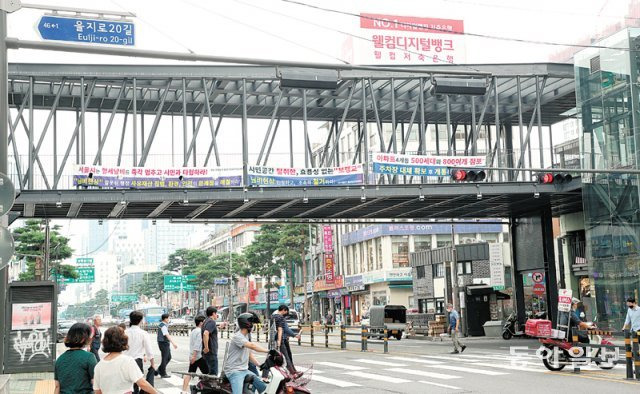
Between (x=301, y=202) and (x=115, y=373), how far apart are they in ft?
88.3

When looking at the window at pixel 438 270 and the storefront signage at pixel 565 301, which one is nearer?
the storefront signage at pixel 565 301

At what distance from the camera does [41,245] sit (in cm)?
6038

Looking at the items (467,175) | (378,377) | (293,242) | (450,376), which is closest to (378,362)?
(378,377)

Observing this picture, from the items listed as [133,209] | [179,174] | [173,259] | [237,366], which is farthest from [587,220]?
[173,259]

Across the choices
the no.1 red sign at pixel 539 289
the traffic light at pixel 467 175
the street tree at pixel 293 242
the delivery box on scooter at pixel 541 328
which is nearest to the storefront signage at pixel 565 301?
the delivery box on scooter at pixel 541 328

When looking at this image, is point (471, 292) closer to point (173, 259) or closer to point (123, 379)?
point (123, 379)

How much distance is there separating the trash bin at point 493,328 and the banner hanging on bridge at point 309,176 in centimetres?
1479

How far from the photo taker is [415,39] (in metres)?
60.8

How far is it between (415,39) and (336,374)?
43409mm

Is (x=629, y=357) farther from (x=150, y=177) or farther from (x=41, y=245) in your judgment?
(x=41, y=245)

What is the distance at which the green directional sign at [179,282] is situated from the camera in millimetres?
106750

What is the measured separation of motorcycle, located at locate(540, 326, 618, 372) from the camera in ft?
62.4

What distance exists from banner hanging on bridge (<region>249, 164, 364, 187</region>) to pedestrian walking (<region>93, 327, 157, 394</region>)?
2414 centimetres

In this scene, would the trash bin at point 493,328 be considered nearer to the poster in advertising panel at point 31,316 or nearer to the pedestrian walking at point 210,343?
the poster in advertising panel at point 31,316
